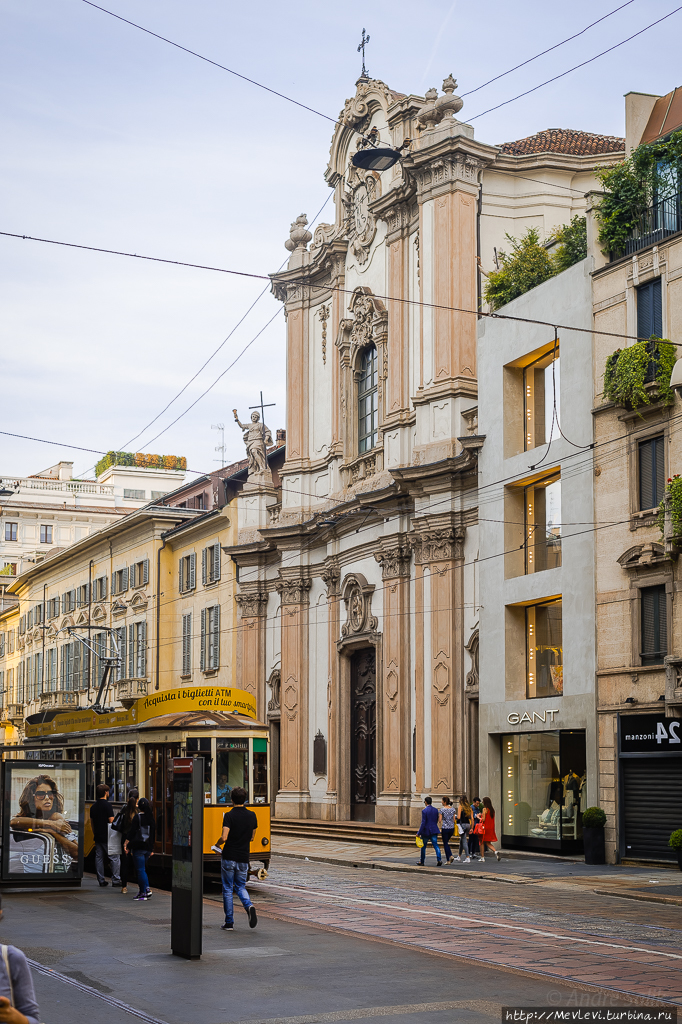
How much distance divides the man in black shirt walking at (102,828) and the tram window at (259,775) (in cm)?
252

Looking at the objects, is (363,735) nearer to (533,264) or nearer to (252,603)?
(252,603)

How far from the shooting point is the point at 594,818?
88.3 feet

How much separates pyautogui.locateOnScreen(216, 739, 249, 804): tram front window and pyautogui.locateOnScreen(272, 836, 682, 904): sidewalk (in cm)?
540

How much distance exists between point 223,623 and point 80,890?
28344 mm

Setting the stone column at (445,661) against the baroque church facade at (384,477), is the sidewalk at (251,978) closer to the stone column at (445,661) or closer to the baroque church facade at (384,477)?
the stone column at (445,661)

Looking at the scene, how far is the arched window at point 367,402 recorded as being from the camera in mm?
41781

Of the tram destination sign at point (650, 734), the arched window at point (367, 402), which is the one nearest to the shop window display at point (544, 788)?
the tram destination sign at point (650, 734)

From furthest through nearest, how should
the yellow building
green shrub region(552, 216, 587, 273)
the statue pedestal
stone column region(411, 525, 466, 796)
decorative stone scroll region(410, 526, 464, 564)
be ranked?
the yellow building < the statue pedestal < decorative stone scroll region(410, 526, 464, 564) < stone column region(411, 525, 466, 796) < green shrub region(552, 216, 587, 273)

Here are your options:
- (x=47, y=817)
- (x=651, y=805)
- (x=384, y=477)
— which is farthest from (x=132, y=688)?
(x=47, y=817)

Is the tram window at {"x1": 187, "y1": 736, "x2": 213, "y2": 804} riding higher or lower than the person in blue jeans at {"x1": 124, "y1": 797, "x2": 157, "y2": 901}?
higher

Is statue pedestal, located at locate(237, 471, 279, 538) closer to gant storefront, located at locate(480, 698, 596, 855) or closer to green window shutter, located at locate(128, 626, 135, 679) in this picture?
green window shutter, located at locate(128, 626, 135, 679)

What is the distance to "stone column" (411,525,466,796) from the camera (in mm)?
34559

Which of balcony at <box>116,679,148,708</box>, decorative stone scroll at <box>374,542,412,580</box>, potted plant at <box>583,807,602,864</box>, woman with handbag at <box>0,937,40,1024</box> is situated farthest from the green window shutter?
woman with handbag at <box>0,937,40,1024</box>

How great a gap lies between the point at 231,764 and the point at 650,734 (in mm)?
8652
